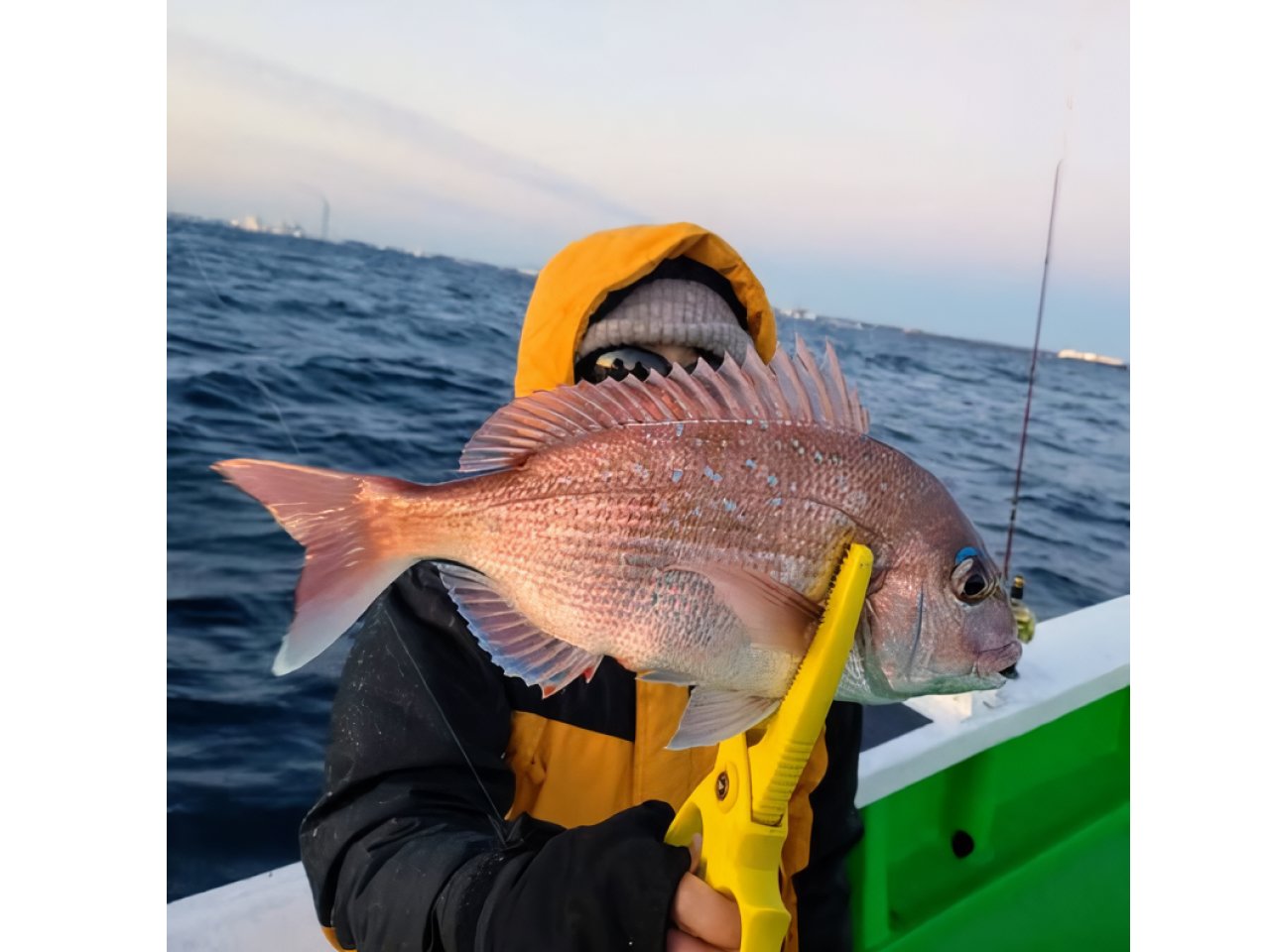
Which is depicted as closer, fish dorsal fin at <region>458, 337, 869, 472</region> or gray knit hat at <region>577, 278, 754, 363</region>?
fish dorsal fin at <region>458, 337, 869, 472</region>

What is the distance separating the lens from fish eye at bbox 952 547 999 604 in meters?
0.77

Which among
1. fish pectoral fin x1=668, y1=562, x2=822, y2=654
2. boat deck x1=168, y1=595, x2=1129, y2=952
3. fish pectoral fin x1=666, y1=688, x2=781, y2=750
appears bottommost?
boat deck x1=168, y1=595, x2=1129, y2=952

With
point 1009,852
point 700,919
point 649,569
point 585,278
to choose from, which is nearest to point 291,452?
point 585,278

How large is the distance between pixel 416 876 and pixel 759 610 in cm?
63

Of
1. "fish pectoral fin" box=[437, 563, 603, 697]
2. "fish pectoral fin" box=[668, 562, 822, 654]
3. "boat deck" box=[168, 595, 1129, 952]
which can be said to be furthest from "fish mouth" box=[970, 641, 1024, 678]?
"boat deck" box=[168, 595, 1129, 952]

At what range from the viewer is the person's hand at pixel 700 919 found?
758mm

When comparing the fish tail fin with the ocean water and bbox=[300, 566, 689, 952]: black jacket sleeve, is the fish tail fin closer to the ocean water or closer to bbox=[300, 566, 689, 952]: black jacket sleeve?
the ocean water

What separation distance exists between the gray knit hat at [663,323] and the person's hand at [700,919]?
2.58ft

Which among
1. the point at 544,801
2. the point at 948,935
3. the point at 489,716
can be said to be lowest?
the point at 948,935

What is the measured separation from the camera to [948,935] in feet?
6.06

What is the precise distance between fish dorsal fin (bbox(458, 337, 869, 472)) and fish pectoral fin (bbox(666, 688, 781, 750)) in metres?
0.28

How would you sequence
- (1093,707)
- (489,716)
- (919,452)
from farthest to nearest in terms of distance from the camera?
1. (919,452)
2. (1093,707)
3. (489,716)
